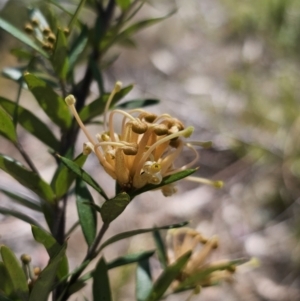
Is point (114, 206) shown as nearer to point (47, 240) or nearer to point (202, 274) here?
point (47, 240)

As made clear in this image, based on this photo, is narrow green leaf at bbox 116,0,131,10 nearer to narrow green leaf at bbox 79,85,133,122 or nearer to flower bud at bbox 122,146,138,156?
narrow green leaf at bbox 79,85,133,122

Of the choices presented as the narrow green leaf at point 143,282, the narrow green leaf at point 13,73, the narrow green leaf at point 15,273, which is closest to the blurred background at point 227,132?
the narrow green leaf at point 13,73

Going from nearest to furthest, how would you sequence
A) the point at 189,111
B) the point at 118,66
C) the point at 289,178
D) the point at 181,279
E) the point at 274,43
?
the point at 181,279
the point at 289,178
the point at 189,111
the point at 118,66
the point at 274,43

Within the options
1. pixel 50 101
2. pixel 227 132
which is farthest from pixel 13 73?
pixel 227 132

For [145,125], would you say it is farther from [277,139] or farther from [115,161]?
[277,139]

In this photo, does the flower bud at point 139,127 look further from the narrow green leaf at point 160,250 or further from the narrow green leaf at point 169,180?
the narrow green leaf at point 160,250

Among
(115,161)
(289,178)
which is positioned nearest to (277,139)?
(289,178)
